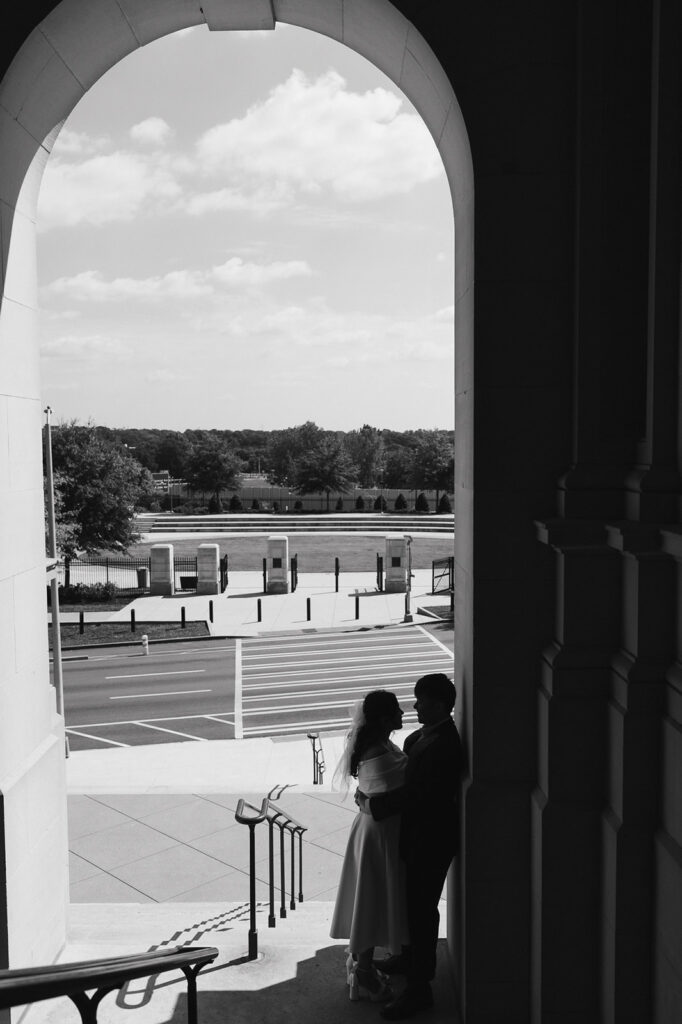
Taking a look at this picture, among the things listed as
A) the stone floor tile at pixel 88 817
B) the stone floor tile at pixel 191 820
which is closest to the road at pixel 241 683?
the stone floor tile at pixel 88 817

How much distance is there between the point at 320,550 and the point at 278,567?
48.9 ft

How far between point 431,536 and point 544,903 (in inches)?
2267

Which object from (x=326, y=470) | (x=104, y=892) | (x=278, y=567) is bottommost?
(x=278, y=567)

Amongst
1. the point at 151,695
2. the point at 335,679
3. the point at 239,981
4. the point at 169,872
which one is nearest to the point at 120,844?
the point at 169,872

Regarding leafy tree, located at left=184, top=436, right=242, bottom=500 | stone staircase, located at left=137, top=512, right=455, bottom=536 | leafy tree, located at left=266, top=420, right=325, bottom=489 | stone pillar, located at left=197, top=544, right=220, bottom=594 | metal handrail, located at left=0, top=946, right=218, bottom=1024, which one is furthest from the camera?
leafy tree, located at left=266, top=420, right=325, bottom=489

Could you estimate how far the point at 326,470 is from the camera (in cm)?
10175

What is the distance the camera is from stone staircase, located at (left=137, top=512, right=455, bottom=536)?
65.4 m

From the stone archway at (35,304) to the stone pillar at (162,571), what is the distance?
32.1 m

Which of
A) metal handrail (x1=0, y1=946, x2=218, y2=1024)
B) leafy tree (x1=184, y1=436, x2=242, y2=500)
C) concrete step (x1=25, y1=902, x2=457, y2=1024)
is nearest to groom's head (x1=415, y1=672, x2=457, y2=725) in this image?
concrete step (x1=25, y1=902, x2=457, y2=1024)

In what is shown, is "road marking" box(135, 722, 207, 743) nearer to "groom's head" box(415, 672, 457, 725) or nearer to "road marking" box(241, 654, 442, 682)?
"road marking" box(241, 654, 442, 682)

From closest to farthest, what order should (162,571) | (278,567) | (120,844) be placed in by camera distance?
1. (120,844)
2. (162,571)
3. (278,567)

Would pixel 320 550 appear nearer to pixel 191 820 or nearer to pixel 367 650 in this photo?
pixel 367 650

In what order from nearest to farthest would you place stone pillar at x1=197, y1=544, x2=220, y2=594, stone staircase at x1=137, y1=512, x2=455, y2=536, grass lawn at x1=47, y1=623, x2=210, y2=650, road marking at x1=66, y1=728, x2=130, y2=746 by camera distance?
road marking at x1=66, y1=728, x2=130, y2=746 < grass lawn at x1=47, y1=623, x2=210, y2=650 < stone pillar at x1=197, y1=544, x2=220, y2=594 < stone staircase at x1=137, y1=512, x2=455, y2=536

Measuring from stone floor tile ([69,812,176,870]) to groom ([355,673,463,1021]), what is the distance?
5437mm
